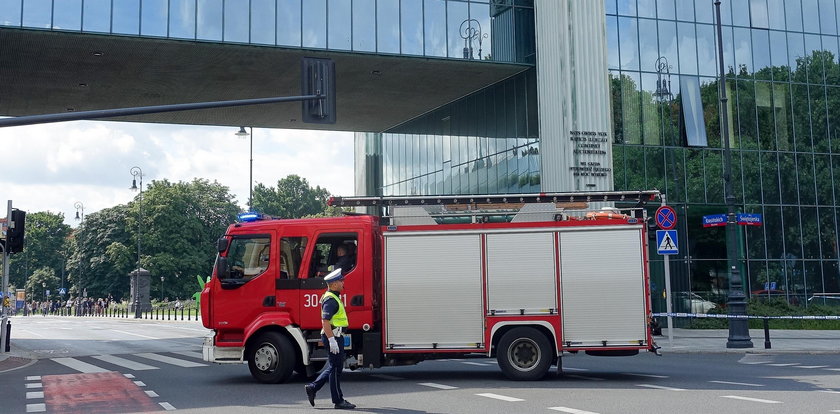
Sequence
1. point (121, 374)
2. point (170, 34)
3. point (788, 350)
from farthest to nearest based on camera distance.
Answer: point (170, 34), point (788, 350), point (121, 374)

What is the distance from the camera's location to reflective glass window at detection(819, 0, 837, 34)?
35656 mm

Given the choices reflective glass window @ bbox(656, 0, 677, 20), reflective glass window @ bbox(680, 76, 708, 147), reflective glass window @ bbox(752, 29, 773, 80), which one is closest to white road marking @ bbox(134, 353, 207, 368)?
reflective glass window @ bbox(680, 76, 708, 147)

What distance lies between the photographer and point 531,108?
31.0 m

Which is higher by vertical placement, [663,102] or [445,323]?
[663,102]

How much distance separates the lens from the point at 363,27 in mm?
28594

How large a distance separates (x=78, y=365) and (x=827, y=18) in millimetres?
30549

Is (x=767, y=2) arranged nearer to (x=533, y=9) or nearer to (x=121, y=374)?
(x=533, y=9)

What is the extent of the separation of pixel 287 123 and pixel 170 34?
41.9ft

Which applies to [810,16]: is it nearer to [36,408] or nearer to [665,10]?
[665,10]

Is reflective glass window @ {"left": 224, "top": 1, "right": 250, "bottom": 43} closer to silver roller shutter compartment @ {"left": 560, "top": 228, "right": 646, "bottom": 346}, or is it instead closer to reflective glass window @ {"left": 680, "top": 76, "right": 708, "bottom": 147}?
reflective glass window @ {"left": 680, "top": 76, "right": 708, "bottom": 147}


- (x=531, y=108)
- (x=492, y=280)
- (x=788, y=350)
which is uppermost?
(x=531, y=108)

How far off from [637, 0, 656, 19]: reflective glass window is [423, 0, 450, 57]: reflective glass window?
759cm

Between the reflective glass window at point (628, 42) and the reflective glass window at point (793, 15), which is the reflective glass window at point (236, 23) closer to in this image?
the reflective glass window at point (628, 42)

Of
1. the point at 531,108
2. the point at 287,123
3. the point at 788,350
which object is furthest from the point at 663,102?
the point at 287,123
